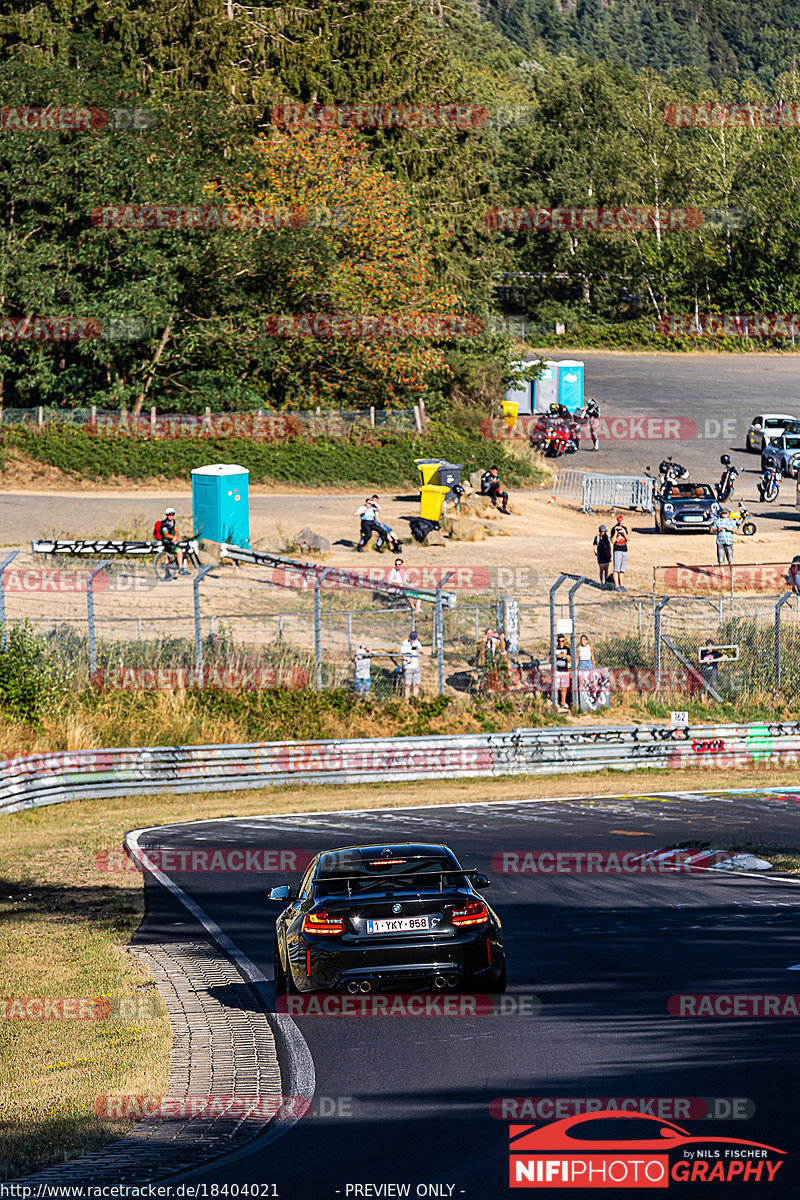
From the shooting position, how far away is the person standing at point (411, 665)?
27.9m

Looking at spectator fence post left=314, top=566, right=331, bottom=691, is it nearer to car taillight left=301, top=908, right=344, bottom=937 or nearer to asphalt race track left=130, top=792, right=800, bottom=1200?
asphalt race track left=130, top=792, right=800, bottom=1200

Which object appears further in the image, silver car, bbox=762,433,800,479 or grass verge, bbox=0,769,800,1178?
silver car, bbox=762,433,800,479

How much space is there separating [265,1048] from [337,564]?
2701cm

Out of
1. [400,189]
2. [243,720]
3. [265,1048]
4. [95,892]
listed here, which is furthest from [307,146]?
[265,1048]

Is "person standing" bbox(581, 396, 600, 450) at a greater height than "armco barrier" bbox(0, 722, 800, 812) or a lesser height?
greater

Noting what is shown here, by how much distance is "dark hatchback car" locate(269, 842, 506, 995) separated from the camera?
10.6m

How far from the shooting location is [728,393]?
69.4 metres
